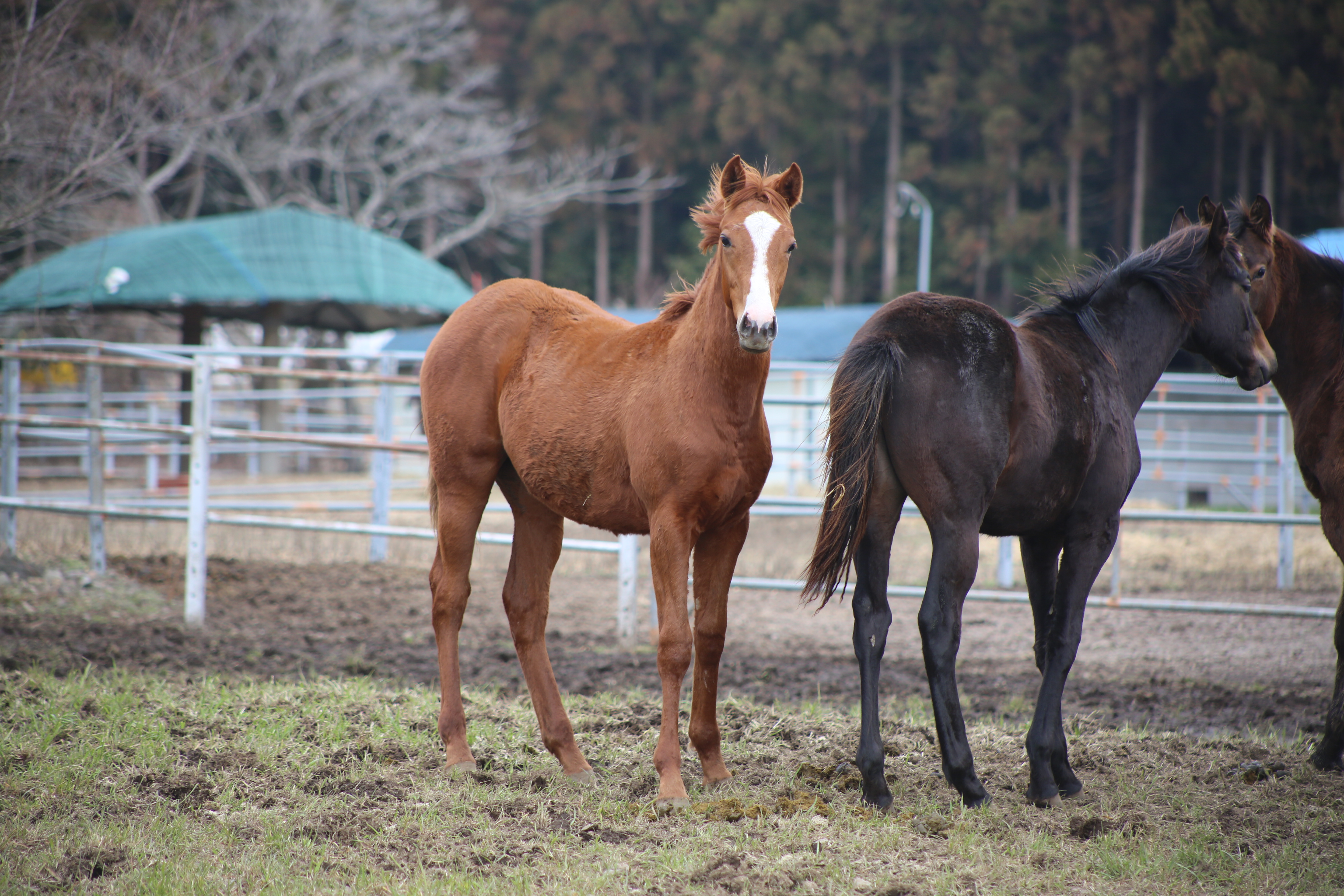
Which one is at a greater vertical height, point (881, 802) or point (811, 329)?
point (811, 329)

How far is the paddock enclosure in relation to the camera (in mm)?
2725

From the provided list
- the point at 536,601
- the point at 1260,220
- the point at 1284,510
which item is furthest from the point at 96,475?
the point at 1284,510

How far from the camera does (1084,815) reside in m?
3.14

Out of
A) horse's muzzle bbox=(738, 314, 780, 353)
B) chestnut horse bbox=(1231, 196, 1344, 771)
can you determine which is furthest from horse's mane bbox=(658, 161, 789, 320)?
chestnut horse bbox=(1231, 196, 1344, 771)

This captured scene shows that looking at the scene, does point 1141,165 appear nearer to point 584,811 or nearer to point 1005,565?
point 1005,565

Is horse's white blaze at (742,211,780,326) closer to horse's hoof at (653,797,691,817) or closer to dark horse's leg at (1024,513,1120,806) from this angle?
dark horse's leg at (1024,513,1120,806)

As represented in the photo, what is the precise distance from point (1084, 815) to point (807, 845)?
38.0 inches

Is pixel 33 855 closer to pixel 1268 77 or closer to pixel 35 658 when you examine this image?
pixel 35 658

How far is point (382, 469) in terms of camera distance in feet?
26.6

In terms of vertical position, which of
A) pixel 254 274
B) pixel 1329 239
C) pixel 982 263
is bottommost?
pixel 254 274

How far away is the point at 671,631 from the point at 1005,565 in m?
4.82

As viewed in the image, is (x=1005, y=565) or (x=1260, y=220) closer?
(x=1260, y=220)

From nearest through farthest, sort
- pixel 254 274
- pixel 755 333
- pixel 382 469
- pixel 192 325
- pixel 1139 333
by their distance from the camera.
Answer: pixel 755 333
pixel 1139 333
pixel 382 469
pixel 254 274
pixel 192 325

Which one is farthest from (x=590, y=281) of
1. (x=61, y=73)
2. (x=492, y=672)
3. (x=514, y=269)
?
(x=492, y=672)
